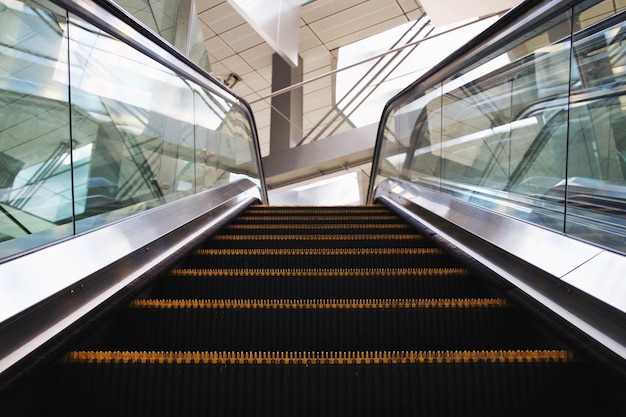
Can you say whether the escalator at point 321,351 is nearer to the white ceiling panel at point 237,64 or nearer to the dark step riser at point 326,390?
the dark step riser at point 326,390

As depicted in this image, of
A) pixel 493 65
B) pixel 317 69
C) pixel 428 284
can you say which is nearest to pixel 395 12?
pixel 317 69

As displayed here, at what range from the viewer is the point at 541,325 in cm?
178

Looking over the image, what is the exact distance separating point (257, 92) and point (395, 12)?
457 centimetres

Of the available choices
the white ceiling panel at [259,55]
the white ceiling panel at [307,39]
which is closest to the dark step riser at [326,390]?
the white ceiling panel at [259,55]

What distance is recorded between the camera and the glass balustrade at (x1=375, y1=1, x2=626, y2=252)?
2.10 meters

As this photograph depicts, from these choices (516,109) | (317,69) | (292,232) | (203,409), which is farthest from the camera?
(317,69)

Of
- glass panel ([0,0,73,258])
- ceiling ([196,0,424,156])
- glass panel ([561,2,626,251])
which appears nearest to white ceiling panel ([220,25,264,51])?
ceiling ([196,0,424,156])

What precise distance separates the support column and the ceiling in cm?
47

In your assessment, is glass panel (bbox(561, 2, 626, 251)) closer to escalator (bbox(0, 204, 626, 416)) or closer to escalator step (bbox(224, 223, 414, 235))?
escalator (bbox(0, 204, 626, 416))

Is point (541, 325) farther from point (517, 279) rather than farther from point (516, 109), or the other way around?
point (516, 109)

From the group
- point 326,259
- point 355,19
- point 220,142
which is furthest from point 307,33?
point 326,259

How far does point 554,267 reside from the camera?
1824 mm

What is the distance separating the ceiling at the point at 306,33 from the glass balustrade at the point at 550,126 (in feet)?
26.9

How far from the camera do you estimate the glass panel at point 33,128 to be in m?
1.77
